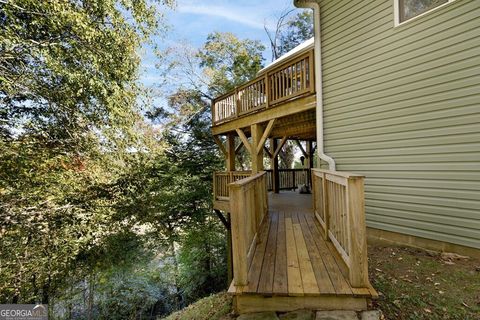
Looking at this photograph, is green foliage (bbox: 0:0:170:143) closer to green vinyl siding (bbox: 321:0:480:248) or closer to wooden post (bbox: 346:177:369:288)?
green vinyl siding (bbox: 321:0:480:248)

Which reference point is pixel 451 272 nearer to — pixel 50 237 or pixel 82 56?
pixel 82 56

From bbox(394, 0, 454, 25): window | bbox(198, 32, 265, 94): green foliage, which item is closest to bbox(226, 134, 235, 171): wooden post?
bbox(394, 0, 454, 25): window

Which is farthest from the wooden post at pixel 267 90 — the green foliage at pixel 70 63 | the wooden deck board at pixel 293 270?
the wooden deck board at pixel 293 270

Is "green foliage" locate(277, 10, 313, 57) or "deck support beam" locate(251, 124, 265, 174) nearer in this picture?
"deck support beam" locate(251, 124, 265, 174)

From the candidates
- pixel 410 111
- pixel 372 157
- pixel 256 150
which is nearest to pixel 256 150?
pixel 256 150

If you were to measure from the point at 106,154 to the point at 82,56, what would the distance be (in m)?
2.39

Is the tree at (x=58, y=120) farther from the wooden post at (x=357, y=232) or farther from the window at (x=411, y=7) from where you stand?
the window at (x=411, y=7)

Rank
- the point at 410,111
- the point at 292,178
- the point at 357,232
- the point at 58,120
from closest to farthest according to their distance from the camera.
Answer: the point at 357,232 → the point at 410,111 → the point at 58,120 → the point at 292,178

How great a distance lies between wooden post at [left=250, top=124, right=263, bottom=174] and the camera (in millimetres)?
6797

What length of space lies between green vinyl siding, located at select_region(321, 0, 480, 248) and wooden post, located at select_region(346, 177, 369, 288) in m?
2.26

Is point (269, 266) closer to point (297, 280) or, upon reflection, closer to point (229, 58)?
point (297, 280)

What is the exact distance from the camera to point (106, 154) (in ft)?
19.6

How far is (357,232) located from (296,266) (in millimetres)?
890

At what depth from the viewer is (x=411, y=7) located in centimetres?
399
